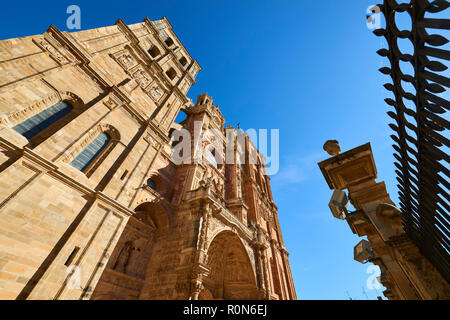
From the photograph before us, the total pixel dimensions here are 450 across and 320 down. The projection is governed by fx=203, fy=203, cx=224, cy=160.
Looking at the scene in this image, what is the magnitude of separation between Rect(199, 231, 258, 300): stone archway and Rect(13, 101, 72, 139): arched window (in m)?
11.9

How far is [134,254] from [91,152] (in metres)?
6.35

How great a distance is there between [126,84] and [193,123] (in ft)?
32.8

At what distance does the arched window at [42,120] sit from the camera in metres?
8.32

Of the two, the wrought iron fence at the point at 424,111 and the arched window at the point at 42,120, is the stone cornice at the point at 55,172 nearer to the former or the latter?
the arched window at the point at 42,120

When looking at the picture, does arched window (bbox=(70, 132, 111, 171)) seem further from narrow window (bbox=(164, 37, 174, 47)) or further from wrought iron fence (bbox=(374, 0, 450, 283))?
narrow window (bbox=(164, 37, 174, 47))

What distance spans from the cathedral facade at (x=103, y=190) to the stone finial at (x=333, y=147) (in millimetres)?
8202

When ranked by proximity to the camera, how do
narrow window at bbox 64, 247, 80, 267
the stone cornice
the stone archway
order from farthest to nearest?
the stone archway < narrow window at bbox 64, 247, 80, 267 < the stone cornice

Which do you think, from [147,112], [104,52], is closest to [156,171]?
[147,112]

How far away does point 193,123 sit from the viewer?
2395cm

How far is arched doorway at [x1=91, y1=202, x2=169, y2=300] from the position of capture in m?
10.3

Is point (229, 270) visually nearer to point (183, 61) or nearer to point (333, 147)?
point (333, 147)

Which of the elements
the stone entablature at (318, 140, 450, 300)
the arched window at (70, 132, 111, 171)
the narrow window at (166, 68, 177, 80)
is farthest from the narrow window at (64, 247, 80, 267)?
the narrow window at (166, 68, 177, 80)

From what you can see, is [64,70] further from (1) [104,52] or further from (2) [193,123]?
(2) [193,123]
